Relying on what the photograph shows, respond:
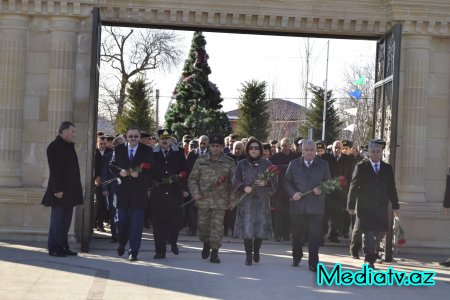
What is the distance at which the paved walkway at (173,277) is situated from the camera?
8.88 meters

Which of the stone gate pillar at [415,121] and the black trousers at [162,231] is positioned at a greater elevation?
the stone gate pillar at [415,121]

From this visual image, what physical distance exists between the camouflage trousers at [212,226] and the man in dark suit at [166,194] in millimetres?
540

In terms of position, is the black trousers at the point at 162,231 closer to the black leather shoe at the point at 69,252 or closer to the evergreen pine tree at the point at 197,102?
the black leather shoe at the point at 69,252

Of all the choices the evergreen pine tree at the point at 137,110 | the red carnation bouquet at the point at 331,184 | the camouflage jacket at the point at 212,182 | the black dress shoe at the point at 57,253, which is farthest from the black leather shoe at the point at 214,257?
the evergreen pine tree at the point at 137,110

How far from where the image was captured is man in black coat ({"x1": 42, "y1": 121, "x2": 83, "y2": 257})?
11250 millimetres

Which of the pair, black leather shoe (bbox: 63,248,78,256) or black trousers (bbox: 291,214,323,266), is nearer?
black trousers (bbox: 291,214,323,266)

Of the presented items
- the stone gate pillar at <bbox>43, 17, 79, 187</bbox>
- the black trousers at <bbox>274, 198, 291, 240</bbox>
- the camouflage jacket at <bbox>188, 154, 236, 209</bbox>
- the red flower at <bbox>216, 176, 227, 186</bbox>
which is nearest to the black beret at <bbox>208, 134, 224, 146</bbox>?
the camouflage jacket at <bbox>188, 154, 236, 209</bbox>

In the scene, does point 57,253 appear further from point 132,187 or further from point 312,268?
point 312,268

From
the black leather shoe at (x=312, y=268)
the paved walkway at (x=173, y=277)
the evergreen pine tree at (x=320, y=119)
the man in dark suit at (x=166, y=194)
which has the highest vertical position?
the evergreen pine tree at (x=320, y=119)

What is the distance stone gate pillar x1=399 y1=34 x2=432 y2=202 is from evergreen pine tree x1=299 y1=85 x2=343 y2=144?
28.2 meters

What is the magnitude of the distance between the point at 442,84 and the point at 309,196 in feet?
13.1

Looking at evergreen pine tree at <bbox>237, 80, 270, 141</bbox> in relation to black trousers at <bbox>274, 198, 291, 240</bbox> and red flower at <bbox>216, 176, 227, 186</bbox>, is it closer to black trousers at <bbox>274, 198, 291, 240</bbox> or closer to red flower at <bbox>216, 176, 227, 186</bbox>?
black trousers at <bbox>274, 198, 291, 240</bbox>

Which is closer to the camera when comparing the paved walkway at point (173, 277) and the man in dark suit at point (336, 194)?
the paved walkway at point (173, 277)

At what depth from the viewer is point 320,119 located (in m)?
42.9
